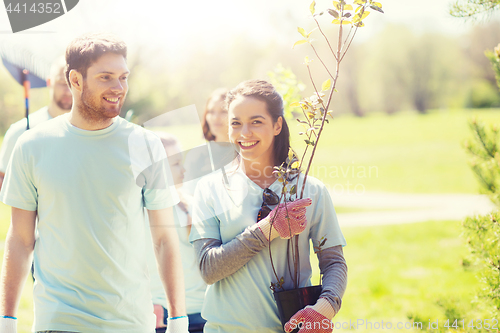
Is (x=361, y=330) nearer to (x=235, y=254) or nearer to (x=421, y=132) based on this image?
(x=235, y=254)

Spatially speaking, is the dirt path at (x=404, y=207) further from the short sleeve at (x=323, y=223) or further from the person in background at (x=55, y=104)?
the short sleeve at (x=323, y=223)

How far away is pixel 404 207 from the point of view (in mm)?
11242

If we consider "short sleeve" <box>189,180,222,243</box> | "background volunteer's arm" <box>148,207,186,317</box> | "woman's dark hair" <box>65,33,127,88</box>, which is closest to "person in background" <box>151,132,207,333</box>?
"background volunteer's arm" <box>148,207,186,317</box>

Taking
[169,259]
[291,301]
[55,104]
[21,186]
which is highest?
[55,104]

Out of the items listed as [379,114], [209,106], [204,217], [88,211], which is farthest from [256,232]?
[379,114]

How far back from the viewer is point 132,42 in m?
7.54

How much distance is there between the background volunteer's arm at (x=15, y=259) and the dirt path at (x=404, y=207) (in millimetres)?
7662

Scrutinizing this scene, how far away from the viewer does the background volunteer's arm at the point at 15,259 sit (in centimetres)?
177

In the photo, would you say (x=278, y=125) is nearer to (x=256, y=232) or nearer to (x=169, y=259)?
(x=256, y=232)

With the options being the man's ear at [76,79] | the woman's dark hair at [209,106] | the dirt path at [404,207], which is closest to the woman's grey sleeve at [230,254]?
the man's ear at [76,79]

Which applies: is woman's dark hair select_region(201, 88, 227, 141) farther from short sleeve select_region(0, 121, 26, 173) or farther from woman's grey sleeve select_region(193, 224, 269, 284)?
woman's grey sleeve select_region(193, 224, 269, 284)

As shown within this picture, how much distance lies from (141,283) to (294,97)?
1.36 meters

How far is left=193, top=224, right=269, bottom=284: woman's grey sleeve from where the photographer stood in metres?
1.62

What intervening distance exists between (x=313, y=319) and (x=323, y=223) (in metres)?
0.37
